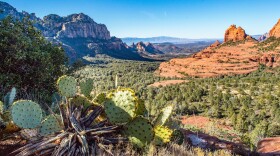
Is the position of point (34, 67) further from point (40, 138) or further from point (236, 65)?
point (236, 65)

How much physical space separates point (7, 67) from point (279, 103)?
132 feet

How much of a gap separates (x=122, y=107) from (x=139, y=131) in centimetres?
53

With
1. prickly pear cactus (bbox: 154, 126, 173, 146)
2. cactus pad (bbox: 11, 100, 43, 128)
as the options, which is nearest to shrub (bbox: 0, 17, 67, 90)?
cactus pad (bbox: 11, 100, 43, 128)

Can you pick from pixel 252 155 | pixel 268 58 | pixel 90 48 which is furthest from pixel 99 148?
pixel 90 48

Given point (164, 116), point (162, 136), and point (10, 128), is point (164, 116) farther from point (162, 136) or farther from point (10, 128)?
point (10, 128)

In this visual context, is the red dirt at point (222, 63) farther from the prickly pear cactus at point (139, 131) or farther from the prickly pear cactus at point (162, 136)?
the prickly pear cactus at point (139, 131)

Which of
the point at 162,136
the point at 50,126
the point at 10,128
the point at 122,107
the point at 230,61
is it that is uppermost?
the point at 122,107

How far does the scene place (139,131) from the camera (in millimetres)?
4617

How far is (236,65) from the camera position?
289 feet

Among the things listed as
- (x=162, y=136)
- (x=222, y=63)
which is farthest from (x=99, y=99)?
(x=222, y=63)

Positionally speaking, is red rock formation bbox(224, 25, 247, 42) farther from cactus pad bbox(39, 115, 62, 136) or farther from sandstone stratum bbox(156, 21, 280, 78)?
cactus pad bbox(39, 115, 62, 136)

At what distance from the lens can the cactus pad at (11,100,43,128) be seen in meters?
4.60

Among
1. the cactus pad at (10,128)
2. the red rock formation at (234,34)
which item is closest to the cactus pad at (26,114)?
the cactus pad at (10,128)

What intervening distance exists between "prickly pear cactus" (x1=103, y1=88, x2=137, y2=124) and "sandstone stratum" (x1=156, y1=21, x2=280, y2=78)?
8281 cm
